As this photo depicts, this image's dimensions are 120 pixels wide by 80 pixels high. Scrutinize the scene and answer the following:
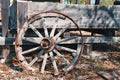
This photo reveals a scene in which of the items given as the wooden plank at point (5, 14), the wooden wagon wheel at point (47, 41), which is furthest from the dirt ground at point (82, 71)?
the wooden plank at point (5, 14)

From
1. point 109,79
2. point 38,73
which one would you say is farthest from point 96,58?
point 38,73

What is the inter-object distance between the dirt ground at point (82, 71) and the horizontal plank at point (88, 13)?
951 millimetres

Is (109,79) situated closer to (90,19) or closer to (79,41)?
(79,41)

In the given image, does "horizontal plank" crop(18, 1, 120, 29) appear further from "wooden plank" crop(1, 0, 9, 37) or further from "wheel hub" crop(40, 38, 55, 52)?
"wheel hub" crop(40, 38, 55, 52)

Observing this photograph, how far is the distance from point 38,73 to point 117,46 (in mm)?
3631

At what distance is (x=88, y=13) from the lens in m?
7.60

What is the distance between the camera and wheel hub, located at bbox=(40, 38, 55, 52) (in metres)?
6.61

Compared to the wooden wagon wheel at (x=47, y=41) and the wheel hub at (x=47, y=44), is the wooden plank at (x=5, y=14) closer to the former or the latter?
the wooden wagon wheel at (x=47, y=41)

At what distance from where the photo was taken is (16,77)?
6.42 m

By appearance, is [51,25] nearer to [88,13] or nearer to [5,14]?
[88,13]

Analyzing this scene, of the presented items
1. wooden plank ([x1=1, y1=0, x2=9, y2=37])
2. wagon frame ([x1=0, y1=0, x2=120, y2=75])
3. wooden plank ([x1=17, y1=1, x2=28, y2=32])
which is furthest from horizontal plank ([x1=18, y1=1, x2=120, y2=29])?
wooden plank ([x1=1, y1=0, x2=9, y2=37])

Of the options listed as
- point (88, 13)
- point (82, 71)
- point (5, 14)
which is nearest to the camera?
point (82, 71)

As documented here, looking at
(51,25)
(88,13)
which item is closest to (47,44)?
(51,25)

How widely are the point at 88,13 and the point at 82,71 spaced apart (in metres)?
1.63
